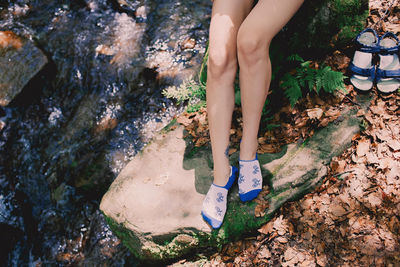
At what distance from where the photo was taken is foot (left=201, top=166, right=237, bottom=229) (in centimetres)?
277

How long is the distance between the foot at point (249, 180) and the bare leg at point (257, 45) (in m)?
0.48

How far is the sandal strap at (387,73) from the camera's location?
297 centimetres

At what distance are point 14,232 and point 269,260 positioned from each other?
371cm

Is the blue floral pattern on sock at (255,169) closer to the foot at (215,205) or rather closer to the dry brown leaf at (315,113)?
the foot at (215,205)

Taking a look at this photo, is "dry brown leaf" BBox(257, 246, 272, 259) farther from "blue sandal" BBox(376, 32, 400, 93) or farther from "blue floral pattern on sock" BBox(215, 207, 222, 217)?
"blue sandal" BBox(376, 32, 400, 93)

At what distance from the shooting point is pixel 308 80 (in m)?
3.21

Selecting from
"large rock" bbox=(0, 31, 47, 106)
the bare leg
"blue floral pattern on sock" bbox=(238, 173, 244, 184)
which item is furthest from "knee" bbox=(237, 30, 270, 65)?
"large rock" bbox=(0, 31, 47, 106)

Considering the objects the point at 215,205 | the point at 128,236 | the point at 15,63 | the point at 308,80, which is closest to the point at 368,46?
the point at 308,80

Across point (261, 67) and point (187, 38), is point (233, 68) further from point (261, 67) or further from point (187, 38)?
point (187, 38)

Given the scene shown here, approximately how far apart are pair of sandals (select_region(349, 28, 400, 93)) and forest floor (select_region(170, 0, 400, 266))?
0.31 feet

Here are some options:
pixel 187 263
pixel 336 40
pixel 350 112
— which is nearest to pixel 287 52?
pixel 336 40

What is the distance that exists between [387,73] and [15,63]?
5928mm

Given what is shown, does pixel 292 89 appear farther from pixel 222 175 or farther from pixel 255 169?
pixel 222 175

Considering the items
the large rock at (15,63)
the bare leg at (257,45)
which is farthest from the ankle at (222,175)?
the large rock at (15,63)
